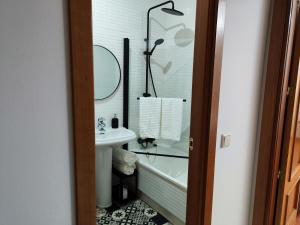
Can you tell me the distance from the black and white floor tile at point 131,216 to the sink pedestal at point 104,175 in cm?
9

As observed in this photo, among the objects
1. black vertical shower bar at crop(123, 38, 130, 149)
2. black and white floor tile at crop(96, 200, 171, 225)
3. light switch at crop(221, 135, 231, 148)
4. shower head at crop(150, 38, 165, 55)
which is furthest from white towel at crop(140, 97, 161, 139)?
light switch at crop(221, 135, 231, 148)

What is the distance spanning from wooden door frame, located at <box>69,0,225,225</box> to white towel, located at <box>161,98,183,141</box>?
1.38 meters

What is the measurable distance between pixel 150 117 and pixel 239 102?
1385mm

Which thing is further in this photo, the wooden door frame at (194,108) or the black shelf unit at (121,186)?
the black shelf unit at (121,186)

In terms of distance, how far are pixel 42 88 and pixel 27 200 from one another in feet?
1.05

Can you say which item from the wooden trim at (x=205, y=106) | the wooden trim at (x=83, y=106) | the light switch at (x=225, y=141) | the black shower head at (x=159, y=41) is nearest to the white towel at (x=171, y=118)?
the black shower head at (x=159, y=41)

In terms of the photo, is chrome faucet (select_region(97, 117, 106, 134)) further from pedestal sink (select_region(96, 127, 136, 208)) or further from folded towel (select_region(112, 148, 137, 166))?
folded towel (select_region(112, 148, 137, 166))

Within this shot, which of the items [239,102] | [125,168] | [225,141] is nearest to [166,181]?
[125,168]

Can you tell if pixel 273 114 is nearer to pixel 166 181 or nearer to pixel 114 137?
pixel 166 181

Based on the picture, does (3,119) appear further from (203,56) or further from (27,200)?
(203,56)

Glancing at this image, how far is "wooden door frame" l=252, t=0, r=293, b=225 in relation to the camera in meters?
1.39

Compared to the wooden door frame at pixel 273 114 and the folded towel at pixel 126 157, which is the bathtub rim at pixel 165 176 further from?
the wooden door frame at pixel 273 114

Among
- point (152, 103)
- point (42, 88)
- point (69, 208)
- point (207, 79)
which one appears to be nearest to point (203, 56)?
point (207, 79)

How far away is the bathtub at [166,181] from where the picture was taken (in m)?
1.96
